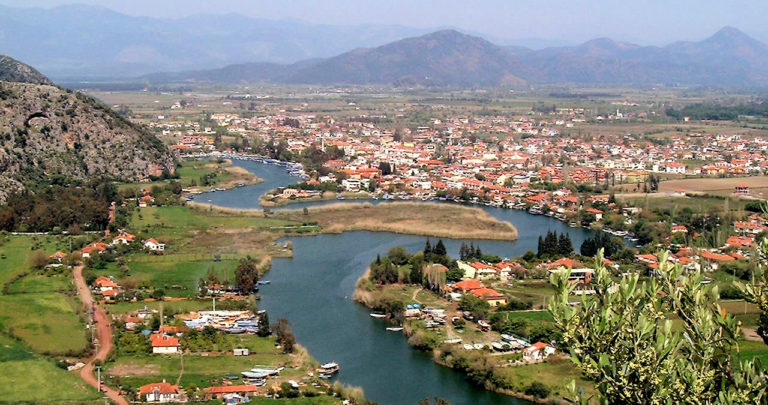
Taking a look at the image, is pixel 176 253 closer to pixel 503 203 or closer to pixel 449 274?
pixel 449 274

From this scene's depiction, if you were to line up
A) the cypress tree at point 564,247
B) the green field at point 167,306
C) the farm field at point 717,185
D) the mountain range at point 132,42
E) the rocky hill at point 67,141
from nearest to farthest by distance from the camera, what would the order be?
the green field at point 167,306 → the cypress tree at point 564,247 → the rocky hill at point 67,141 → the farm field at point 717,185 → the mountain range at point 132,42

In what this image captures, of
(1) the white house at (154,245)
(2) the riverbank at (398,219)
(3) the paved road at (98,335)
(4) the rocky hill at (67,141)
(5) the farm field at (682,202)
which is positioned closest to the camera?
(3) the paved road at (98,335)

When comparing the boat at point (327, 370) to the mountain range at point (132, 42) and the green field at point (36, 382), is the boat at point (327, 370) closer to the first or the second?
the green field at point (36, 382)

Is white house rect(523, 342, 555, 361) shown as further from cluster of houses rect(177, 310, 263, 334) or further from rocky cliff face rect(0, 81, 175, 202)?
rocky cliff face rect(0, 81, 175, 202)

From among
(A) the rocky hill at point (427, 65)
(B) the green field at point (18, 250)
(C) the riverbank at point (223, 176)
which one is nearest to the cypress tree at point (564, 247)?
(B) the green field at point (18, 250)

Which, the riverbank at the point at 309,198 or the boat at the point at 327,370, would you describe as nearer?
the boat at the point at 327,370

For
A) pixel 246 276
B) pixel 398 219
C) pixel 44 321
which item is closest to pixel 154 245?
pixel 246 276

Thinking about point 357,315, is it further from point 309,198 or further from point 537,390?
point 309,198
